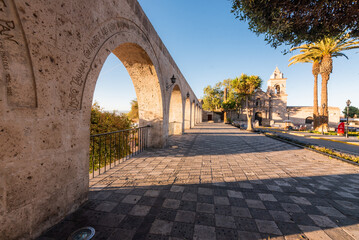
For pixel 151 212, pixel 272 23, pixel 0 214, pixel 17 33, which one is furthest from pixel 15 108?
pixel 272 23

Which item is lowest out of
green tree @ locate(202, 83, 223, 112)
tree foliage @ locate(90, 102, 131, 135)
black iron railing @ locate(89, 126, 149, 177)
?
black iron railing @ locate(89, 126, 149, 177)

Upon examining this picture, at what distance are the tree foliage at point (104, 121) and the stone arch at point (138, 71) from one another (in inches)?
136

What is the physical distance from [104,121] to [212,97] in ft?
127

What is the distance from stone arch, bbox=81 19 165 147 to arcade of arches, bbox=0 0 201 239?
29mm

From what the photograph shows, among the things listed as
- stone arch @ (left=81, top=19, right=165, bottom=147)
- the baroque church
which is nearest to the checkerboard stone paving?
stone arch @ (left=81, top=19, right=165, bottom=147)

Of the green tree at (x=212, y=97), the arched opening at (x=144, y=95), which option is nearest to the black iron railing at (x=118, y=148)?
the arched opening at (x=144, y=95)

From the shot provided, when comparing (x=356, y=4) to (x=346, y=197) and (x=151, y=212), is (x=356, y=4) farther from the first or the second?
(x=151, y=212)

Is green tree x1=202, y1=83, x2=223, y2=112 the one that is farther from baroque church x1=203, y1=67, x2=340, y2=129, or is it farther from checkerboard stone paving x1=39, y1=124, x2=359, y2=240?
checkerboard stone paving x1=39, y1=124, x2=359, y2=240

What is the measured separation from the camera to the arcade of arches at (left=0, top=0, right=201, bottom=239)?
146 cm

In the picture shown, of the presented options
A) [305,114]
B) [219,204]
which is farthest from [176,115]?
[305,114]

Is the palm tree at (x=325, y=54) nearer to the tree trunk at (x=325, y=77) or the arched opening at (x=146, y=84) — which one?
the tree trunk at (x=325, y=77)

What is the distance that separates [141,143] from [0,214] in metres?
4.74

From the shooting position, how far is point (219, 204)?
2428 mm

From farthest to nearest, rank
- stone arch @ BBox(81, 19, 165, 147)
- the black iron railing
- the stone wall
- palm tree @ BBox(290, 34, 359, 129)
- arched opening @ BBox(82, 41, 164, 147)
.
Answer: the stone wall < palm tree @ BBox(290, 34, 359, 129) < arched opening @ BBox(82, 41, 164, 147) < the black iron railing < stone arch @ BBox(81, 19, 165, 147)
